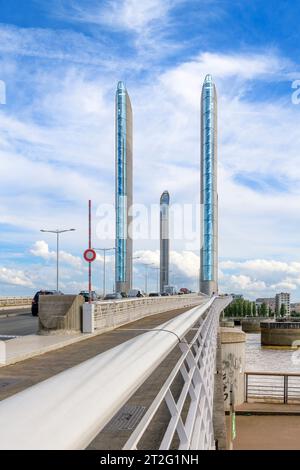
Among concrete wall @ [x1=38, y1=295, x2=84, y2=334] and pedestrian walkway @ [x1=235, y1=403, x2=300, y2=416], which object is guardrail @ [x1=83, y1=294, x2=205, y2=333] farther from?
pedestrian walkway @ [x1=235, y1=403, x2=300, y2=416]

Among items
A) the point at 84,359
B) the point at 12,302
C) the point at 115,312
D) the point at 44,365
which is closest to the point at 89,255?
A: the point at 115,312

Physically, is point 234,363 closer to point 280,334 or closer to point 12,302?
point 12,302

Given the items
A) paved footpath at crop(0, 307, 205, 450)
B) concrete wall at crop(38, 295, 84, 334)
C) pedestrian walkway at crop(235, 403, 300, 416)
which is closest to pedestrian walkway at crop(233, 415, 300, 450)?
pedestrian walkway at crop(235, 403, 300, 416)

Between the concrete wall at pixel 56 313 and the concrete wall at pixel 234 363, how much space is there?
21706 millimetres

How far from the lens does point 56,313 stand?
16.7 meters

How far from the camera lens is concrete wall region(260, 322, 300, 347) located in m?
99.6

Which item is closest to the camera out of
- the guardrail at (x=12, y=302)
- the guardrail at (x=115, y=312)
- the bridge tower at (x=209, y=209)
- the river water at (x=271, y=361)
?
the guardrail at (x=115, y=312)

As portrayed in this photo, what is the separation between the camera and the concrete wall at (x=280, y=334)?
99.6 meters

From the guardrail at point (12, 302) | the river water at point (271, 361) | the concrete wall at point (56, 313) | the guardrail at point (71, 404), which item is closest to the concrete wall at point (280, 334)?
the river water at point (271, 361)

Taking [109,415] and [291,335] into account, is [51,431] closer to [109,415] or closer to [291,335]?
[109,415]

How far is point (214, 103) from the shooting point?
357 ft

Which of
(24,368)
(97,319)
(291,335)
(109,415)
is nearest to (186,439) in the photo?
(109,415)

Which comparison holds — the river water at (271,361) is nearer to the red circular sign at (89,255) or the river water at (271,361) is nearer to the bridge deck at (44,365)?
the red circular sign at (89,255)

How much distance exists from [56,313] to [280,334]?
291 feet
